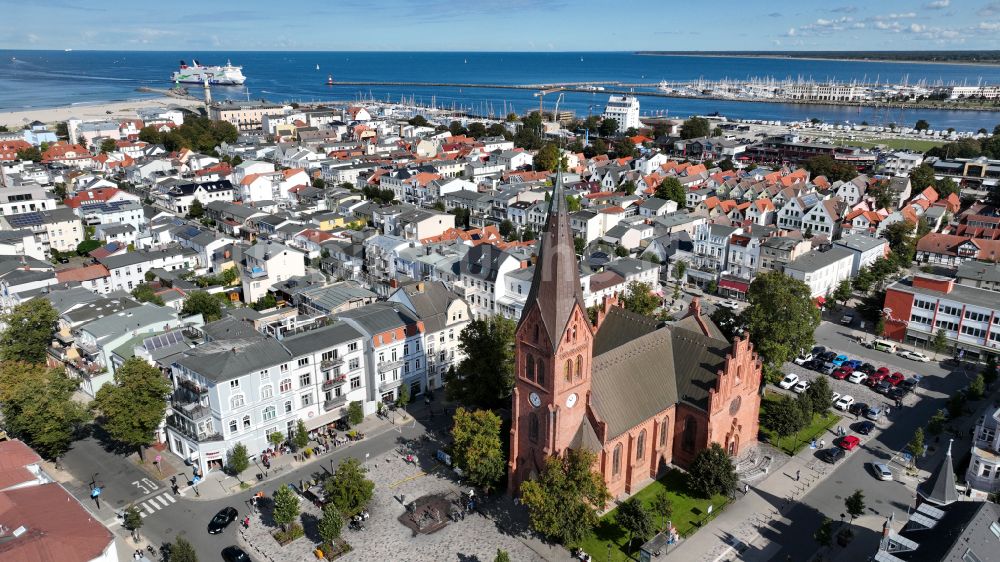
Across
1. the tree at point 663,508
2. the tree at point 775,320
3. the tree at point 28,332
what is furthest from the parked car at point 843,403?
the tree at point 28,332

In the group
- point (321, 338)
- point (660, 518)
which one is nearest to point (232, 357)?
point (321, 338)

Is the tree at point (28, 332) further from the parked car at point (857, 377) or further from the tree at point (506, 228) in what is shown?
the parked car at point (857, 377)

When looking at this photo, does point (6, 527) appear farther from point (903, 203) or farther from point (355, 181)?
point (903, 203)

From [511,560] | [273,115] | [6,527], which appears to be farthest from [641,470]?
[273,115]

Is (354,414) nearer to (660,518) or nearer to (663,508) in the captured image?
(660,518)

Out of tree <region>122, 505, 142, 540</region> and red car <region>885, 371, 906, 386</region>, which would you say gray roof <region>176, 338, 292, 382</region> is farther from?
red car <region>885, 371, 906, 386</region>

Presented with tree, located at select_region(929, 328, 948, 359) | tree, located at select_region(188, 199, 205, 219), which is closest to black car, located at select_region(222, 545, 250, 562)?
tree, located at select_region(929, 328, 948, 359)
